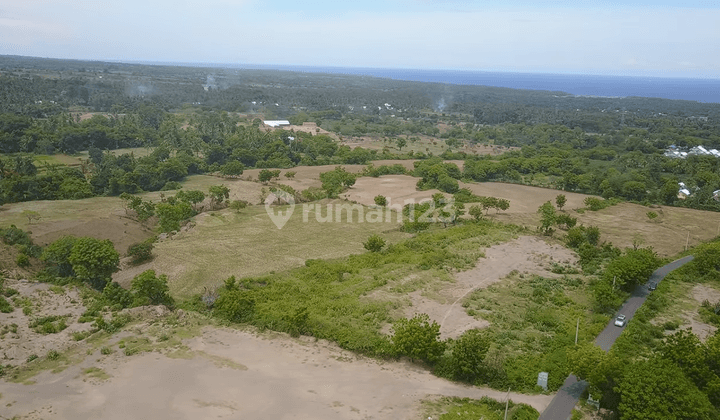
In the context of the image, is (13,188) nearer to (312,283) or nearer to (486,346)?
(312,283)

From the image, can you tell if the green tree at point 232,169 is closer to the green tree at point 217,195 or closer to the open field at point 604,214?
the green tree at point 217,195

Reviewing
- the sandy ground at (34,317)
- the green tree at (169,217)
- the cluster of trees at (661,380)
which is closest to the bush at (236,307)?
the sandy ground at (34,317)

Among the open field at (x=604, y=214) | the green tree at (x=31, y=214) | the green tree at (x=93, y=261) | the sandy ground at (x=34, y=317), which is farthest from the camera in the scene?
the open field at (x=604, y=214)

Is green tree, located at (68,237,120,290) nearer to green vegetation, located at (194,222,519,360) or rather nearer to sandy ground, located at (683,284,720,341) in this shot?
green vegetation, located at (194,222,519,360)

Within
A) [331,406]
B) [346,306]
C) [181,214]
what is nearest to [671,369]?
[331,406]

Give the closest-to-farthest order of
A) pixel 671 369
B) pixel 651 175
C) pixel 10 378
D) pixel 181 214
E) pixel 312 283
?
pixel 671 369, pixel 10 378, pixel 312 283, pixel 181 214, pixel 651 175

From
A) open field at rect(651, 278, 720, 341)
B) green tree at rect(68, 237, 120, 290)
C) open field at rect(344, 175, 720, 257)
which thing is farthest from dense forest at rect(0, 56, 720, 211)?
open field at rect(651, 278, 720, 341)
